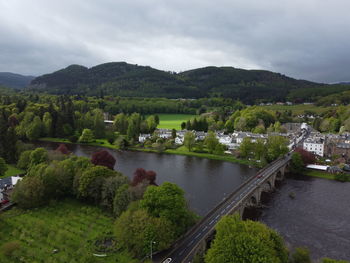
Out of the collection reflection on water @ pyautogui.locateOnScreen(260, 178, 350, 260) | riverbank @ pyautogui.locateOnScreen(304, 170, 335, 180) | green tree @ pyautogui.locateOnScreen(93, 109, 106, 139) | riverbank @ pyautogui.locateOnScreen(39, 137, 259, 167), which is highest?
green tree @ pyautogui.locateOnScreen(93, 109, 106, 139)

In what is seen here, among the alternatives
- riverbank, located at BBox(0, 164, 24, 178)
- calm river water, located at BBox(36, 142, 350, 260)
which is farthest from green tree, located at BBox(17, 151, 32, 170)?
calm river water, located at BBox(36, 142, 350, 260)

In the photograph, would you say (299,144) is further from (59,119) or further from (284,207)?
(59,119)

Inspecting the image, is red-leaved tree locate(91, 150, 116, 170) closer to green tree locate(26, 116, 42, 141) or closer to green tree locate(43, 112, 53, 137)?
green tree locate(26, 116, 42, 141)

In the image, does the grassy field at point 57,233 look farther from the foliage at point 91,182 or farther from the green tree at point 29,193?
the foliage at point 91,182

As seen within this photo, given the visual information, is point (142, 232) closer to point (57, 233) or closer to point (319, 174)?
point (57, 233)

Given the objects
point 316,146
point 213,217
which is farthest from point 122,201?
point 316,146

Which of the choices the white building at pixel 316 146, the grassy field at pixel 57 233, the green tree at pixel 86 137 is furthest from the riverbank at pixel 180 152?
the grassy field at pixel 57 233
